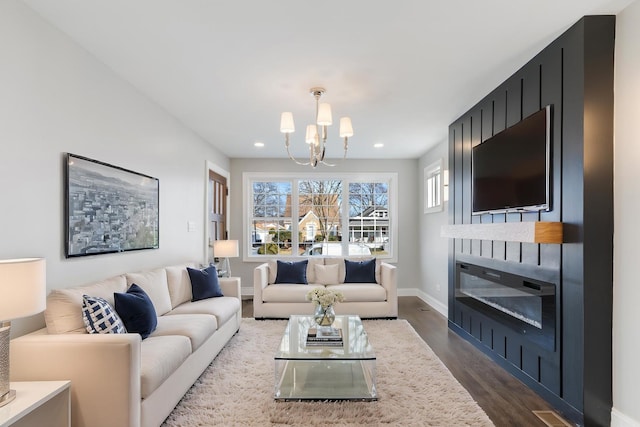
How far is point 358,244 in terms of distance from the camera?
22.2ft

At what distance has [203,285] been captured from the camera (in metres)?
3.89

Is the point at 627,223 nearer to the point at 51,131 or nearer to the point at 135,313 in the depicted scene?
the point at 135,313

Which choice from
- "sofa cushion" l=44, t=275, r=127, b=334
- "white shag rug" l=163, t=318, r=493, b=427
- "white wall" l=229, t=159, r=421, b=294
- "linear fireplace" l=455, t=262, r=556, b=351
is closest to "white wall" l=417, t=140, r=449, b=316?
"white wall" l=229, t=159, r=421, b=294

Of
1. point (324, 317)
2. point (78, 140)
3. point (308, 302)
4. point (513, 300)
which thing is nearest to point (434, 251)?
point (308, 302)

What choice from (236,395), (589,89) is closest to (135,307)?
(236,395)

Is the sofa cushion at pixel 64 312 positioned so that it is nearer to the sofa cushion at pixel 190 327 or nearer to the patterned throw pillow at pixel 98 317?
the patterned throw pillow at pixel 98 317

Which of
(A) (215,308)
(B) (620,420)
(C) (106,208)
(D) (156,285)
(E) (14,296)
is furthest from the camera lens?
(A) (215,308)

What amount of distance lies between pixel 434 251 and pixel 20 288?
521 centimetres

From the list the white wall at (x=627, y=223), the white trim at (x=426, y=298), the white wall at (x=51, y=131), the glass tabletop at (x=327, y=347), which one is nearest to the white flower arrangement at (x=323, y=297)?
the glass tabletop at (x=327, y=347)

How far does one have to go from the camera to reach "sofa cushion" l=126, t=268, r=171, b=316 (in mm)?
3031

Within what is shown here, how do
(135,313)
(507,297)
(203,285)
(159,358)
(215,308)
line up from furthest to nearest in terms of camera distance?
(203,285), (215,308), (507,297), (135,313), (159,358)

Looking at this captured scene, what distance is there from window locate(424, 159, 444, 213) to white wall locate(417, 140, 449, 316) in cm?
8

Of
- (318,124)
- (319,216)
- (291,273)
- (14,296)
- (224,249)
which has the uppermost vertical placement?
(318,124)

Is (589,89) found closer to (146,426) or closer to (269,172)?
(146,426)
